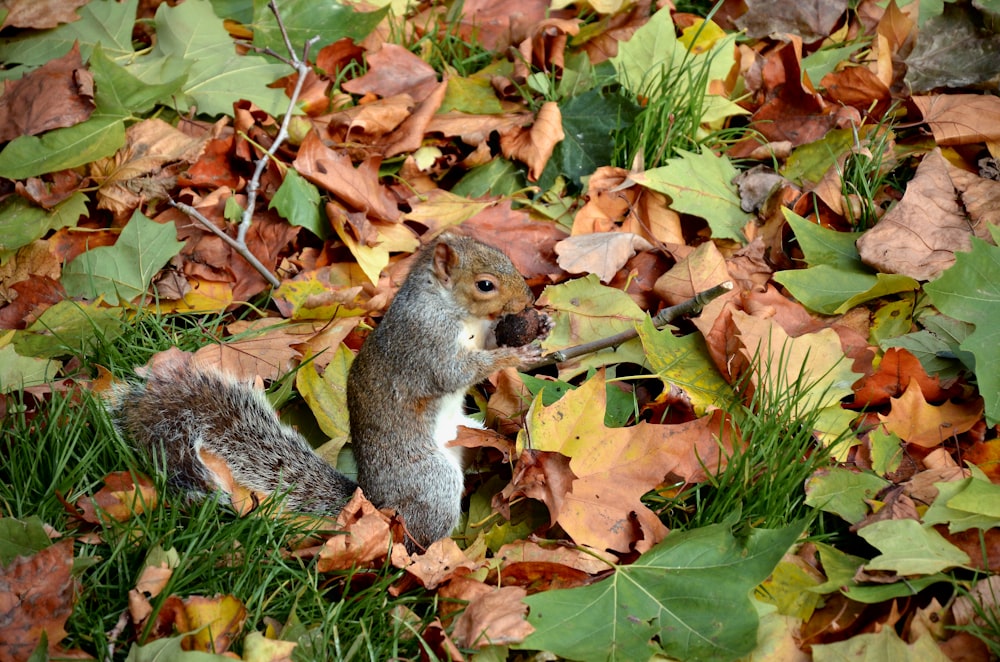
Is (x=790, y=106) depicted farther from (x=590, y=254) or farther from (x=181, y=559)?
(x=181, y=559)

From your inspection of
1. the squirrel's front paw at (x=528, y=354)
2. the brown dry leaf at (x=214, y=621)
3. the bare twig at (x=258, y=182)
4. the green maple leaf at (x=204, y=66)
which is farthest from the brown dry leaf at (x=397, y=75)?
the brown dry leaf at (x=214, y=621)

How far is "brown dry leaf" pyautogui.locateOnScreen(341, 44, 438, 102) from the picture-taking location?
10.9ft

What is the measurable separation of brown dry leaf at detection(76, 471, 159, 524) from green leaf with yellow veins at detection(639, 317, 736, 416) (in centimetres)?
121

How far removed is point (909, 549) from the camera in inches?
A: 74.6

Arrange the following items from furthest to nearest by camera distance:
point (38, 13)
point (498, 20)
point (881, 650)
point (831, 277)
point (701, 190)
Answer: point (498, 20) → point (38, 13) → point (701, 190) → point (831, 277) → point (881, 650)

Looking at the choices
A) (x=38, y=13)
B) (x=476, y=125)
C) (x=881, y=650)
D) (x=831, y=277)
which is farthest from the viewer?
(x=38, y=13)

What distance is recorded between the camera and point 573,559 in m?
2.05

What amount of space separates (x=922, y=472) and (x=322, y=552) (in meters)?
1.32

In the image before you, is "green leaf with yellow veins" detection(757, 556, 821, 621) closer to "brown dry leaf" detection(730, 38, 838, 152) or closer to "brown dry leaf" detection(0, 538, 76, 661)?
"brown dry leaf" detection(0, 538, 76, 661)

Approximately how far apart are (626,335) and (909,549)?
0.84 metres

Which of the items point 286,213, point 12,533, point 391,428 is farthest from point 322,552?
point 286,213

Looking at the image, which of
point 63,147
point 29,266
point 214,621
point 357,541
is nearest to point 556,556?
point 357,541

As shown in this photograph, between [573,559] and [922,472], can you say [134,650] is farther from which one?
[922,472]

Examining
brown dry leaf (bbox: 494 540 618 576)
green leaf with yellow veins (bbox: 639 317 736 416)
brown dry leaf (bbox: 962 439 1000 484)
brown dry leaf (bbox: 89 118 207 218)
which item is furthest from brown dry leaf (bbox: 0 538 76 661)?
brown dry leaf (bbox: 962 439 1000 484)
